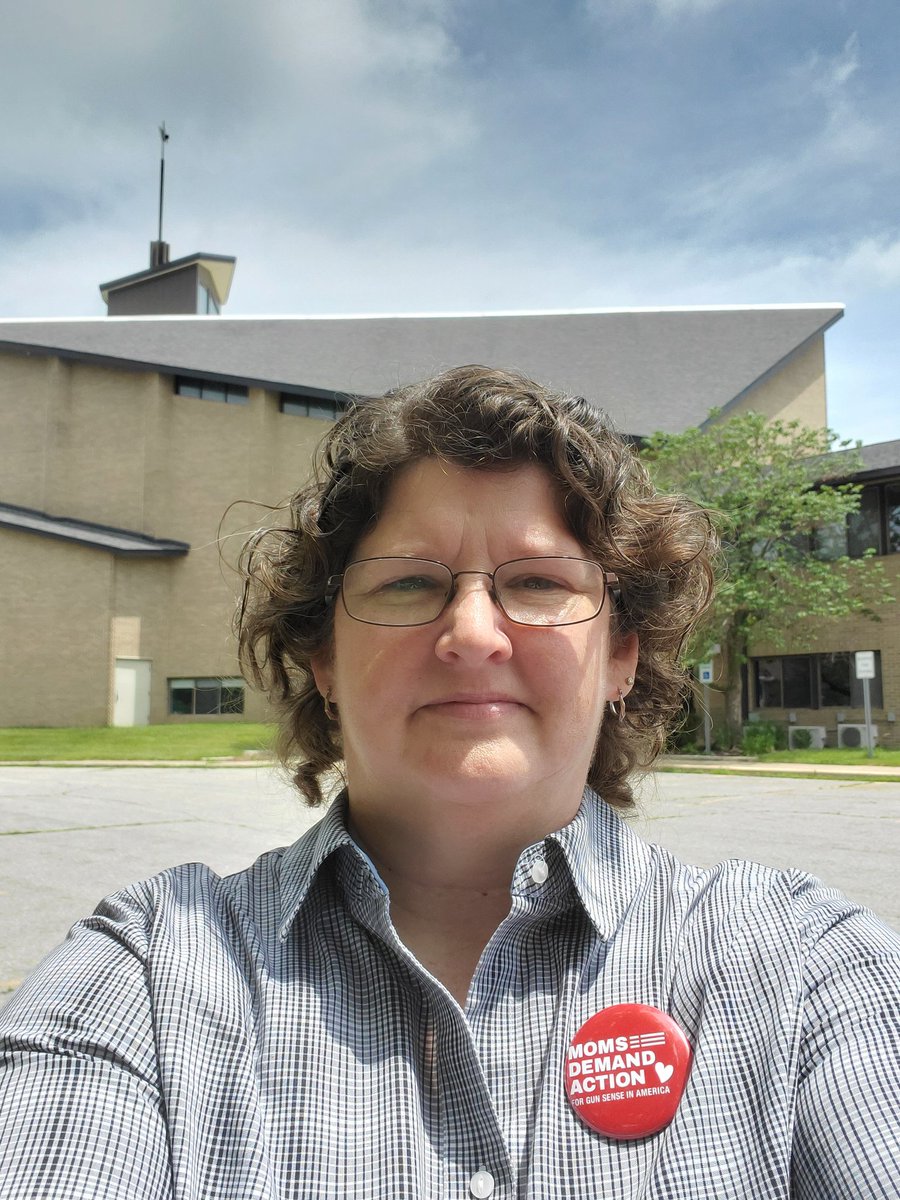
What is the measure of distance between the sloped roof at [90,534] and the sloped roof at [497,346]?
6.43 m

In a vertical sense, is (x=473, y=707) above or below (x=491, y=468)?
below

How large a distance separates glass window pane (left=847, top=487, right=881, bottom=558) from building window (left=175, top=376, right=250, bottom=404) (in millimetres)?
23863

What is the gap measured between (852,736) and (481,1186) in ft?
86.0

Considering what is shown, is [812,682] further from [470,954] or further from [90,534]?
[470,954]

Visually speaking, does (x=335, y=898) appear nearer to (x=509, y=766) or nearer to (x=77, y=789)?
(x=509, y=766)

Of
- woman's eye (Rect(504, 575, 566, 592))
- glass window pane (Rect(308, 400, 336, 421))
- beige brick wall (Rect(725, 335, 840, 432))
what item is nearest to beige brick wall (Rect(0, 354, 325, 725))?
glass window pane (Rect(308, 400, 336, 421))

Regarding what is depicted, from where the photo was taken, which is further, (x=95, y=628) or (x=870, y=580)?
(x=95, y=628)

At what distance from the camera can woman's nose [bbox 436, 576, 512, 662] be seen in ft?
5.57

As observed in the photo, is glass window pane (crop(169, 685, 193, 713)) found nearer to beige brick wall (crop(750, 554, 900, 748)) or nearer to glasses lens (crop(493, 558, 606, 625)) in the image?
beige brick wall (crop(750, 554, 900, 748))

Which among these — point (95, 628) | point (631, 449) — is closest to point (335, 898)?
point (631, 449)

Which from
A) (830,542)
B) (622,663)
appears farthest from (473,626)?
(830,542)

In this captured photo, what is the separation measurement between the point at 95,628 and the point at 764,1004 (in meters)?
38.8

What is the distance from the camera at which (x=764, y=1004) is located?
1.43 m

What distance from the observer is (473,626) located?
1707 millimetres
